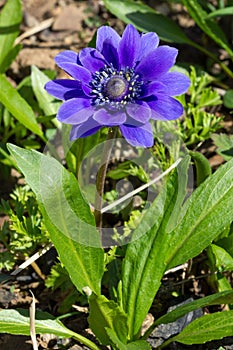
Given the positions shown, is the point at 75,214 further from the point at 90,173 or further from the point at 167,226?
the point at 90,173

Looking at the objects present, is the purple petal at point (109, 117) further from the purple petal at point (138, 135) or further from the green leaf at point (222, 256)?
the green leaf at point (222, 256)

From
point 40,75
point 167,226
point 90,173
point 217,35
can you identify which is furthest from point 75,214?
point 217,35

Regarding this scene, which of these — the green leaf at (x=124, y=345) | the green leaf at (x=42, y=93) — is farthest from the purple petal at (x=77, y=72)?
the green leaf at (x=42, y=93)

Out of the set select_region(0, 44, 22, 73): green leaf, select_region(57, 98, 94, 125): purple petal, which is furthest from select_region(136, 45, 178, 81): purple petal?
select_region(0, 44, 22, 73): green leaf

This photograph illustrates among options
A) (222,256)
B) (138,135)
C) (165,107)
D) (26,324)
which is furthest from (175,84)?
(26,324)

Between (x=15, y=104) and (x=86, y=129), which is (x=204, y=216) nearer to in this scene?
(x=86, y=129)
